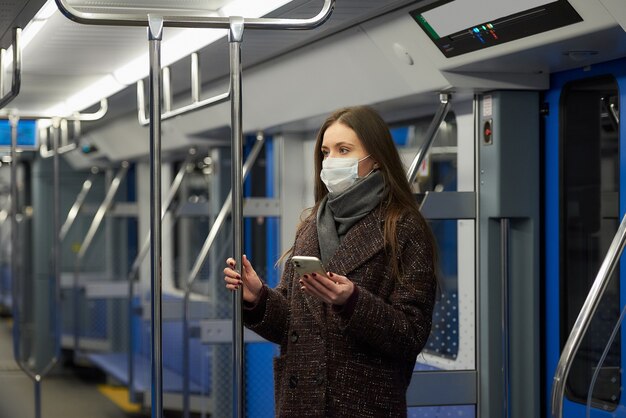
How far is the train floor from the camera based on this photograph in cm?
887

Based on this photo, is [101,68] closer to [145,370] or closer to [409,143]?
[409,143]

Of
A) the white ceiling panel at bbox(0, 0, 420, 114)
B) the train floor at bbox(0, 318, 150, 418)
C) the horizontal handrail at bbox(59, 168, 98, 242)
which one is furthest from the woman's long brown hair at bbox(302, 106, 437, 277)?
the horizontal handrail at bbox(59, 168, 98, 242)

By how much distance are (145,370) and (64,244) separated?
3.45 meters

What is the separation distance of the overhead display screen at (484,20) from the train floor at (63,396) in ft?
16.5

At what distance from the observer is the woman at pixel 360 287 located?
8.80ft

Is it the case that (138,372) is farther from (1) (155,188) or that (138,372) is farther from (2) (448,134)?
(1) (155,188)

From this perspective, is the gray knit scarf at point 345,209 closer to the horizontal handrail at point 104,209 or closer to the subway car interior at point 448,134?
the subway car interior at point 448,134

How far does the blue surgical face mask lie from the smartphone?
43 centimetres

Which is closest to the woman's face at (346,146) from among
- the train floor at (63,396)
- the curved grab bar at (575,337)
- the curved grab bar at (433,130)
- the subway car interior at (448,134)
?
the subway car interior at (448,134)

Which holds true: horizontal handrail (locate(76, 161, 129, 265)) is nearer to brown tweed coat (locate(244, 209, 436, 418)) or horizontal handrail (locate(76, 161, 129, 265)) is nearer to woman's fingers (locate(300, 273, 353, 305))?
brown tweed coat (locate(244, 209, 436, 418))

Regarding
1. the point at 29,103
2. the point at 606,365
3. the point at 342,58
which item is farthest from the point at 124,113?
the point at 606,365

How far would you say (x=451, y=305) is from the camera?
4727mm

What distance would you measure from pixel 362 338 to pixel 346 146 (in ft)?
1.77

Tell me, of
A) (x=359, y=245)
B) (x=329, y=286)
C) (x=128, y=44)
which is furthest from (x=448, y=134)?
(x=329, y=286)
